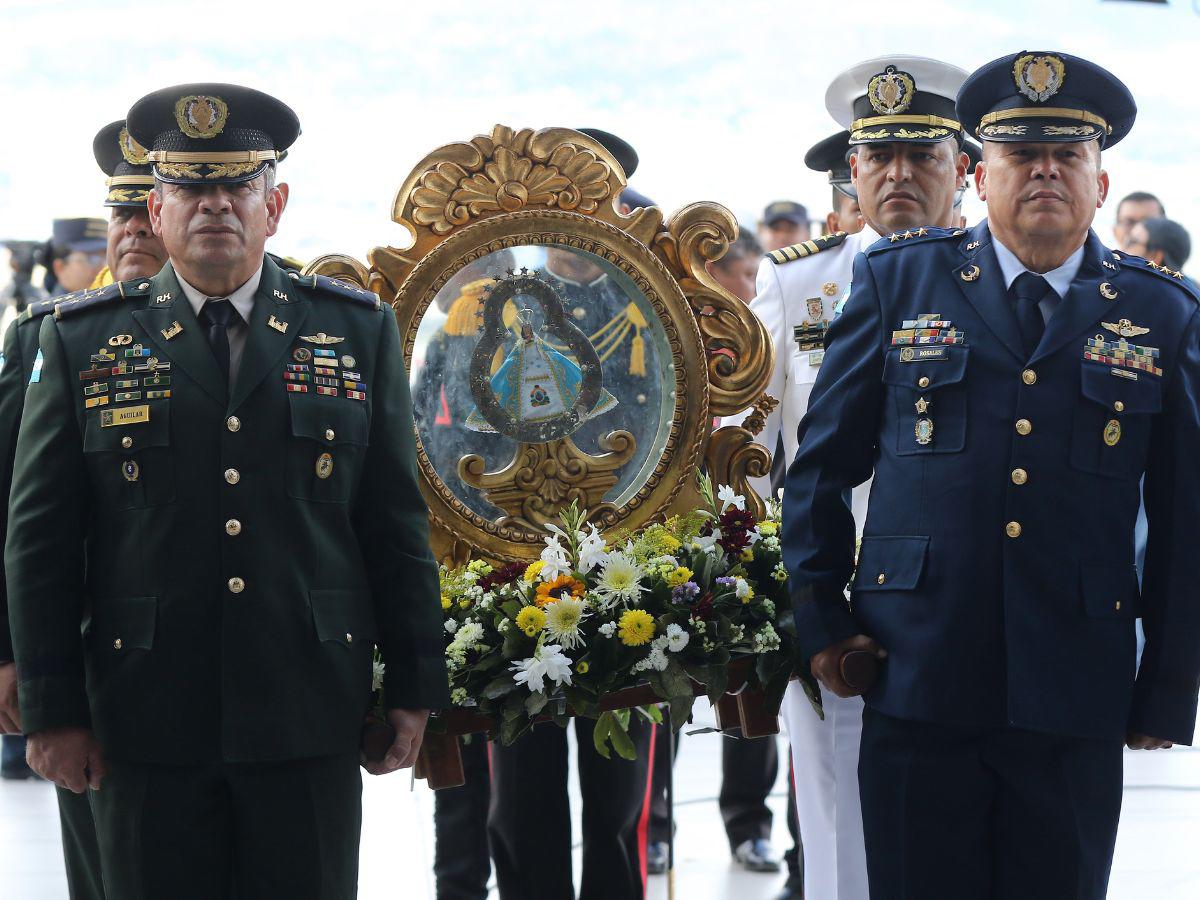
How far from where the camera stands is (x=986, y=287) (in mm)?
2314

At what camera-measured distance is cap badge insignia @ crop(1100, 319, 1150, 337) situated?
2268 mm

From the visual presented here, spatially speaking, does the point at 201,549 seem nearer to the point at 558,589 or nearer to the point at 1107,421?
the point at 558,589

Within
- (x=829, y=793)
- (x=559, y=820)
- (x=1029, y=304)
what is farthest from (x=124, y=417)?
(x=829, y=793)

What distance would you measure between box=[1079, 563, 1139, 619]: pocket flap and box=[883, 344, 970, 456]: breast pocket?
261 mm

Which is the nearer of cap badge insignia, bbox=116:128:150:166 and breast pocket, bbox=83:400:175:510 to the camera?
breast pocket, bbox=83:400:175:510

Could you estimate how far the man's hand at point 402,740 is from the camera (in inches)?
87.2

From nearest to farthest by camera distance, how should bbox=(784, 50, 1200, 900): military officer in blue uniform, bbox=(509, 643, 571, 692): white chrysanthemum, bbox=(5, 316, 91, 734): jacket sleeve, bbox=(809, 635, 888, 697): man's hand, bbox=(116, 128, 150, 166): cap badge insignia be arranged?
1. bbox=(5, 316, 91, 734): jacket sleeve
2. bbox=(784, 50, 1200, 900): military officer in blue uniform
3. bbox=(809, 635, 888, 697): man's hand
4. bbox=(509, 643, 571, 692): white chrysanthemum
5. bbox=(116, 128, 150, 166): cap badge insignia

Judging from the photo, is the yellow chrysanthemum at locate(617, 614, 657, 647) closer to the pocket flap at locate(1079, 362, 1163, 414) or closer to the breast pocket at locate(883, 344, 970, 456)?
the breast pocket at locate(883, 344, 970, 456)

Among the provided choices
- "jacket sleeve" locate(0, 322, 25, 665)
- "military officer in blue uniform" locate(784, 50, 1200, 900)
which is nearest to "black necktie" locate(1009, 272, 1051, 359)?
"military officer in blue uniform" locate(784, 50, 1200, 900)

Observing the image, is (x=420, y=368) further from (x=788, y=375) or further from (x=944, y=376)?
(x=944, y=376)

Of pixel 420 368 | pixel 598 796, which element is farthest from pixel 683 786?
pixel 420 368

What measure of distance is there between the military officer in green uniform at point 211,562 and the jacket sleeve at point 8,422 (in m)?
0.08

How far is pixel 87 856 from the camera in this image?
2529 mm

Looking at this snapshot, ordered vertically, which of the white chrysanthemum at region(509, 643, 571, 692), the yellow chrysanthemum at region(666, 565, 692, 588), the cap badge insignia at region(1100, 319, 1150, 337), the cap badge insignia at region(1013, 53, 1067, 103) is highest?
the cap badge insignia at region(1013, 53, 1067, 103)
